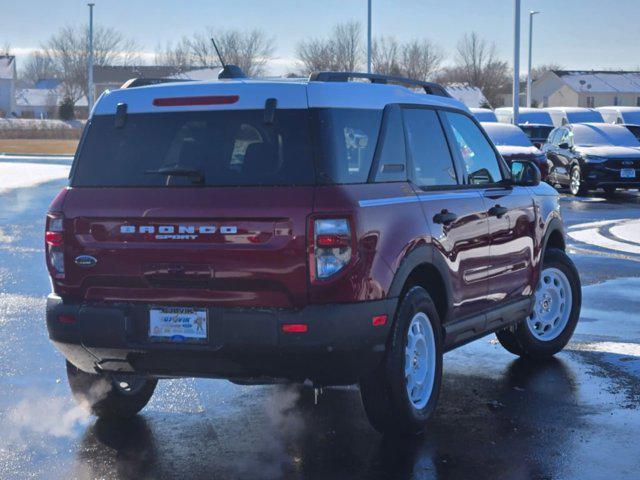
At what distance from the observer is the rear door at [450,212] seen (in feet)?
21.5

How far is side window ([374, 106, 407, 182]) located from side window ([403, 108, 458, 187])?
4.5 inches

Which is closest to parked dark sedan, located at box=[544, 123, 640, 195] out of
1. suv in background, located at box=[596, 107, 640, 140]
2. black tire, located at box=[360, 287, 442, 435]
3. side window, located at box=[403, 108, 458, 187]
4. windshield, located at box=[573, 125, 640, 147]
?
windshield, located at box=[573, 125, 640, 147]

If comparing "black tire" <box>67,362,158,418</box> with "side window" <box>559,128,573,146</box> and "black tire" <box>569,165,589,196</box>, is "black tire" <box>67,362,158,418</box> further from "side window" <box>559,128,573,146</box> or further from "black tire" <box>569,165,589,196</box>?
"side window" <box>559,128,573,146</box>

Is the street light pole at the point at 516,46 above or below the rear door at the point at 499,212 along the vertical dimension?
above

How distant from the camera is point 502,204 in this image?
7566 millimetres

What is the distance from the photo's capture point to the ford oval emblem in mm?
6016

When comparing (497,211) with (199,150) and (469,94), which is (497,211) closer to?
(199,150)

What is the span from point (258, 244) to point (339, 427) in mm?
1415

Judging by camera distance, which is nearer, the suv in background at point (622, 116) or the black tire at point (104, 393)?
the black tire at point (104, 393)

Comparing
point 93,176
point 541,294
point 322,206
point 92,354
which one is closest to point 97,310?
point 92,354

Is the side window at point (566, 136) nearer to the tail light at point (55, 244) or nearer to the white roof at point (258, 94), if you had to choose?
the white roof at point (258, 94)

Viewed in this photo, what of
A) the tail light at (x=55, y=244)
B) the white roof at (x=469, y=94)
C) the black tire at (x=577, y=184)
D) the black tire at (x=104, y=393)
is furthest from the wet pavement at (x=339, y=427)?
the white roof at (x=469, y=94)

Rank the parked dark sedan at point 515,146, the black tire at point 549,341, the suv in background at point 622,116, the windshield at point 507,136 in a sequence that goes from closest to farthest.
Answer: the black tire at point 549,341
the parked dark sedan at point 515,146
the windshield at point 507,136
the suv in background at point 622,116

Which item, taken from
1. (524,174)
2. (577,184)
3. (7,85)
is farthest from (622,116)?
(7,85)
